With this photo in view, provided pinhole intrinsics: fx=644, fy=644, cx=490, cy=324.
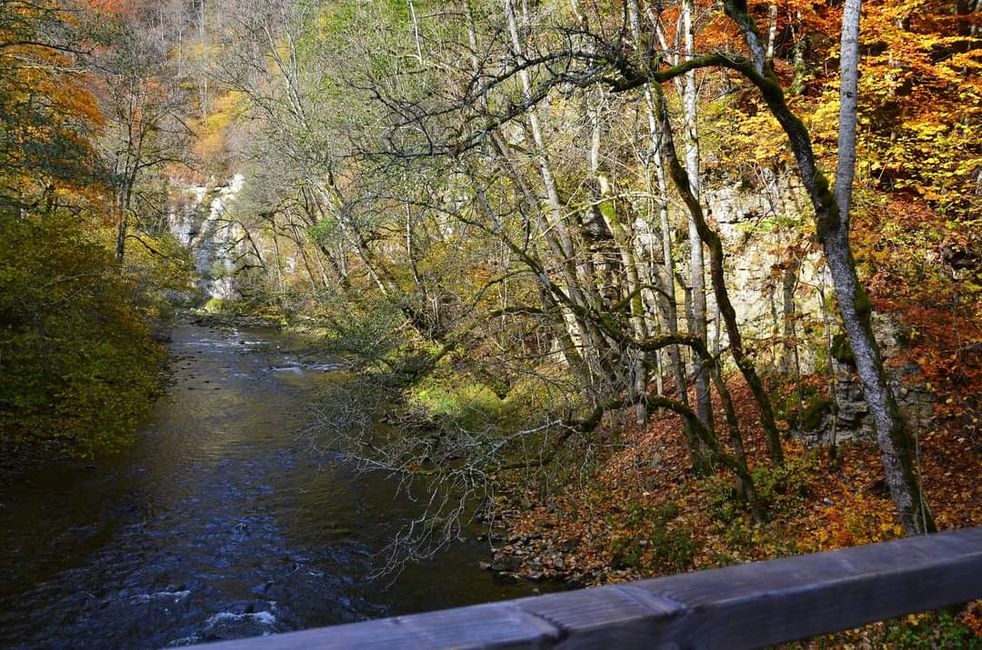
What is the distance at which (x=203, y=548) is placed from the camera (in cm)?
984

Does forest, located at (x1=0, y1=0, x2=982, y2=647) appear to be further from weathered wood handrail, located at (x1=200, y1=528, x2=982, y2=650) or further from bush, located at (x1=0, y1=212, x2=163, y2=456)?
weathered wood handrail, located at (x1=200, y1=528, x2=982, y2=650)

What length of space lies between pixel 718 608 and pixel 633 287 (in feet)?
39.2

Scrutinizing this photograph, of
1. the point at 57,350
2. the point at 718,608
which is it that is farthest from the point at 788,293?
the point at 57,350

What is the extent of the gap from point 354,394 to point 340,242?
11740mm

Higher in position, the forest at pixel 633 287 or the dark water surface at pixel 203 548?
the forest at pixel 633 287

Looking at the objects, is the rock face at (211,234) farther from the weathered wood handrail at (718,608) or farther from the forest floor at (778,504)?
the weathered wood handrail at (718,608)

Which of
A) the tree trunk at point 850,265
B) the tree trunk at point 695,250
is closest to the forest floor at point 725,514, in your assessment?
the tree trunk at point 850,265

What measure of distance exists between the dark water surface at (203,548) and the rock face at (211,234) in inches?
1008

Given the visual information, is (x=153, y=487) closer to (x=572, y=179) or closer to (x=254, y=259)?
(x=572, y=179)

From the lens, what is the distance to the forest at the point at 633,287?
24.7 ft

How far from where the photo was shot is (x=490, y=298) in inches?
567

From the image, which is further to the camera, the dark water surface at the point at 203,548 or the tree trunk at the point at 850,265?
the dark water surface at the point at 203,548

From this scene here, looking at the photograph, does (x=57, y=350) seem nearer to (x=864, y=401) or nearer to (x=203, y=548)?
(x=203, y=548)

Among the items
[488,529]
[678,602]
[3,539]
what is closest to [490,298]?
[488,529]
